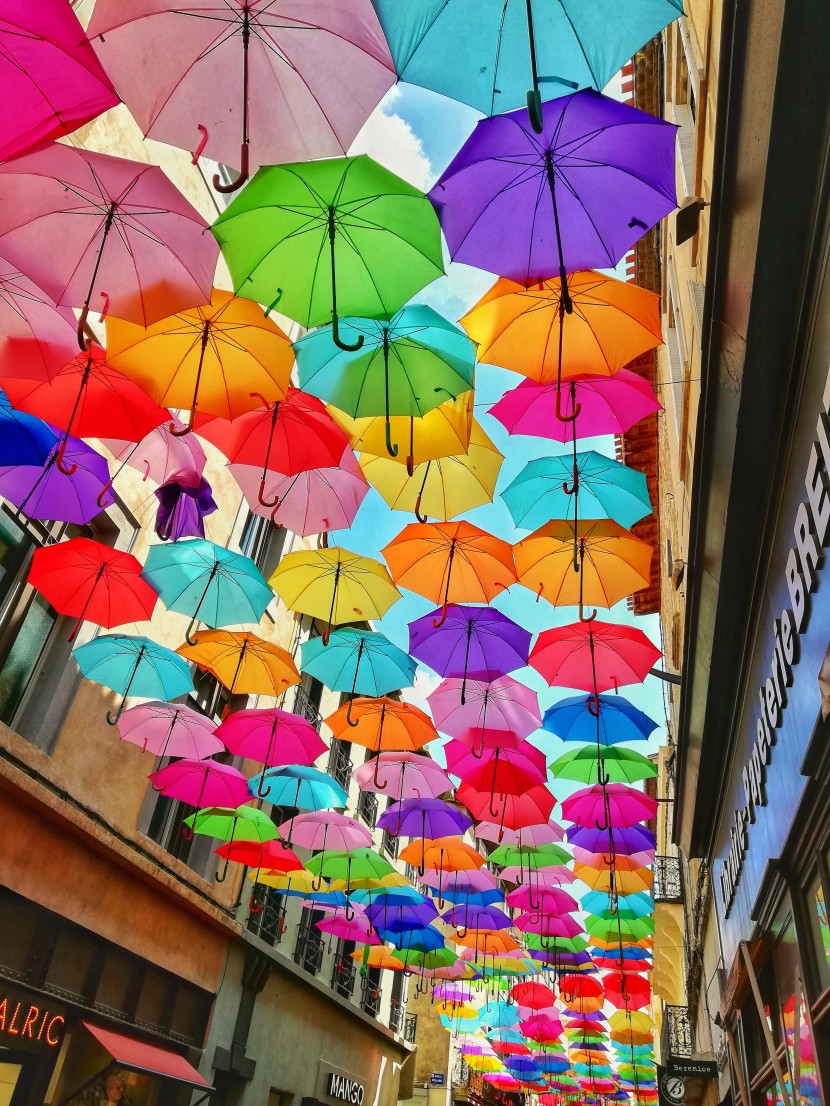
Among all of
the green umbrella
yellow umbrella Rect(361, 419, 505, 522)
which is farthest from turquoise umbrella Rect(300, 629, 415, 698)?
the green umbrella

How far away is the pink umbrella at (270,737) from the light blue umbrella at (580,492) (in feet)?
13.8

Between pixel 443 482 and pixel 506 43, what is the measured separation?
14.0 feet

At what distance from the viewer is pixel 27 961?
28.1 ft

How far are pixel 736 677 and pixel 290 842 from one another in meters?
7.99

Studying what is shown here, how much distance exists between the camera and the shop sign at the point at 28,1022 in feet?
26.2

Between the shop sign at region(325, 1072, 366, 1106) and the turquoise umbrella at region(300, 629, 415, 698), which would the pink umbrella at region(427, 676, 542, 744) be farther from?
the shop sign at region(325, 1072, 366, 1106)

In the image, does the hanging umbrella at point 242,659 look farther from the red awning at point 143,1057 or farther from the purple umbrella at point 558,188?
the purple umbrella at point 558,188

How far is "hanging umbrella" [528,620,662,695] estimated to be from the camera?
9289mm

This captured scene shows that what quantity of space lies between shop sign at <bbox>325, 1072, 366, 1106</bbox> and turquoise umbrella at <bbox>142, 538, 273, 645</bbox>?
Result: 45.0ft

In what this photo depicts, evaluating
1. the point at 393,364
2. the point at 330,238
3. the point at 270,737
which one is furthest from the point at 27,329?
the point at 270,737

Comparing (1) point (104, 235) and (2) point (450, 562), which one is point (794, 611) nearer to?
(2) point (450, 562)

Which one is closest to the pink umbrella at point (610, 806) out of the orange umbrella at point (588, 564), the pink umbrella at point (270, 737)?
the pink umbrella at point (270, 737)

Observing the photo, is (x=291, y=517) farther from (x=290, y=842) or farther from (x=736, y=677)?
(x=290, y=842)

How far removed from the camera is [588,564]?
28.3 ft
